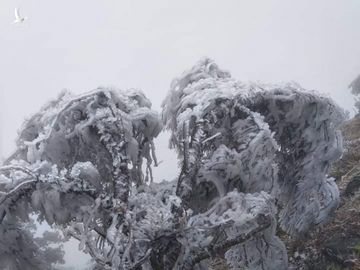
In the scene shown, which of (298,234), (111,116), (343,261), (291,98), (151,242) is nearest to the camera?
(151,242)

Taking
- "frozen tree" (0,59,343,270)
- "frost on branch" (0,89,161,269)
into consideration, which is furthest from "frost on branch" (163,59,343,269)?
"frost on branch" (0,89,161,269)

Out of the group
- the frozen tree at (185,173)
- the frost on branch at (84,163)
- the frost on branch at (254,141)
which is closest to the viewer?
the frozen tree at (185,173)

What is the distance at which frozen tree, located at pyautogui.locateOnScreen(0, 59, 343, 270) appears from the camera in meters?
4.93

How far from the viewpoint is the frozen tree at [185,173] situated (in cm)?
493

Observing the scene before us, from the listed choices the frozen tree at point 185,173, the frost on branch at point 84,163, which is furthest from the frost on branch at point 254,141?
the frost on branch at point 84,163

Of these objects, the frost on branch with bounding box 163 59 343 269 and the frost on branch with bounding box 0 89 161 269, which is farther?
the frost on branch with bounding box 163 59 343 269

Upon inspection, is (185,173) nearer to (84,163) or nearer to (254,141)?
(254,141)

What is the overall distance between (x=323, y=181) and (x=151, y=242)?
10.7 ft

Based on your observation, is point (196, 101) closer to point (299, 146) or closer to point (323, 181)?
point (299, 146)

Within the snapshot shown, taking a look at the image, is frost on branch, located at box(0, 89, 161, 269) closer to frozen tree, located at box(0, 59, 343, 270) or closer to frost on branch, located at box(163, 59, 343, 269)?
frozen tree, located at box(0, 59, 343, 270)

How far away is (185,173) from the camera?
5.45 m

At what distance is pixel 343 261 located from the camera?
6.62m

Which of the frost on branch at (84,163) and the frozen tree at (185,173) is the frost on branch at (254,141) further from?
the frost on branch at (84,163)

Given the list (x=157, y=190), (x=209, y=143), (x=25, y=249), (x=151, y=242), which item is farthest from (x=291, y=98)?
(x=25, y=249)
